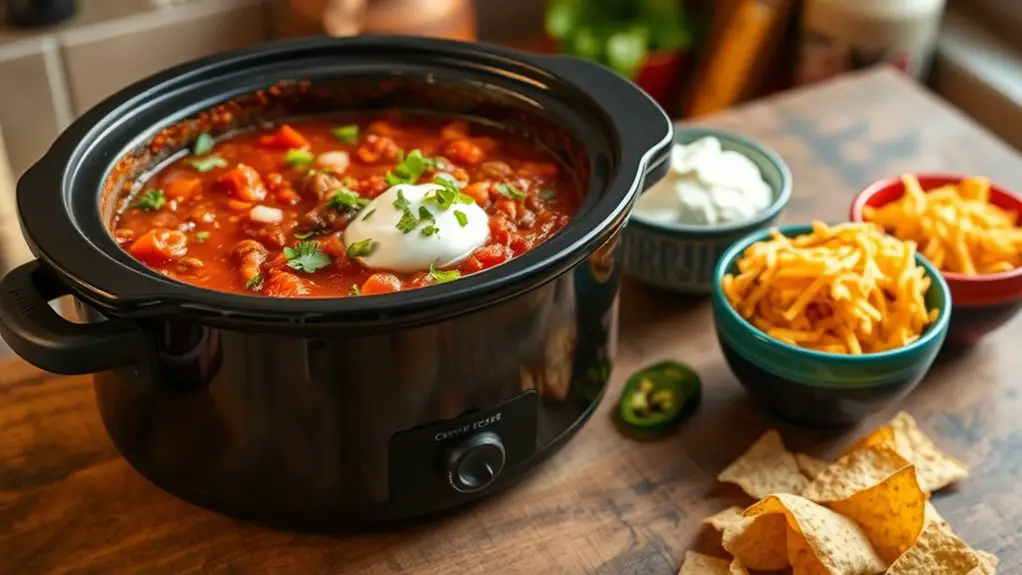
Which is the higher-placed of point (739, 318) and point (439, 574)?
point (739, 318)

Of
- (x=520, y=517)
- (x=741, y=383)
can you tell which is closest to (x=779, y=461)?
(x=741, y=383)

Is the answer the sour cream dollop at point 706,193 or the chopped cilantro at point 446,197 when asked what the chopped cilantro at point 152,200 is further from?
the sour cream dollop at point 706,193

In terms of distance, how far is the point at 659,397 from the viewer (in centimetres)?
148

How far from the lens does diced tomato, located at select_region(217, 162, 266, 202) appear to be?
1.42 m

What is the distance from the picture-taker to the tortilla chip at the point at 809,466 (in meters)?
1.36

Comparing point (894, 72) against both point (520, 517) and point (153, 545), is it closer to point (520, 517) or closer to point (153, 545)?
point (520, 517)

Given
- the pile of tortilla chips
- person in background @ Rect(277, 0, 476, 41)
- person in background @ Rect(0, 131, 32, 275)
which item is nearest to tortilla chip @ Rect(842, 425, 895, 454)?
the pile of tortilla chips

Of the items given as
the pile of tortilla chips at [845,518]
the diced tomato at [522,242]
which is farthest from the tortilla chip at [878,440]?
the diced tomato at [522,242]

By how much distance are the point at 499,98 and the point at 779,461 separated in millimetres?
561

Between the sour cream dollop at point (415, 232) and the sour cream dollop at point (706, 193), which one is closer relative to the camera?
→ the sour cream dollop at point (415, 232)

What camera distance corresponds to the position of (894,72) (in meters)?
2.16

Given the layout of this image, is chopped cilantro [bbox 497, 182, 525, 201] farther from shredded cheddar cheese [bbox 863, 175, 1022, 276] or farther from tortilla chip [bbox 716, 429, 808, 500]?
shredded cheddar cheese [bbox 863, 175, 1022, 276]

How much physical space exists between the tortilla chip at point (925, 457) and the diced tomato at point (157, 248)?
843 mm

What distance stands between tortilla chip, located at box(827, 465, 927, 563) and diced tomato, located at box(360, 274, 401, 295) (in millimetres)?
527
